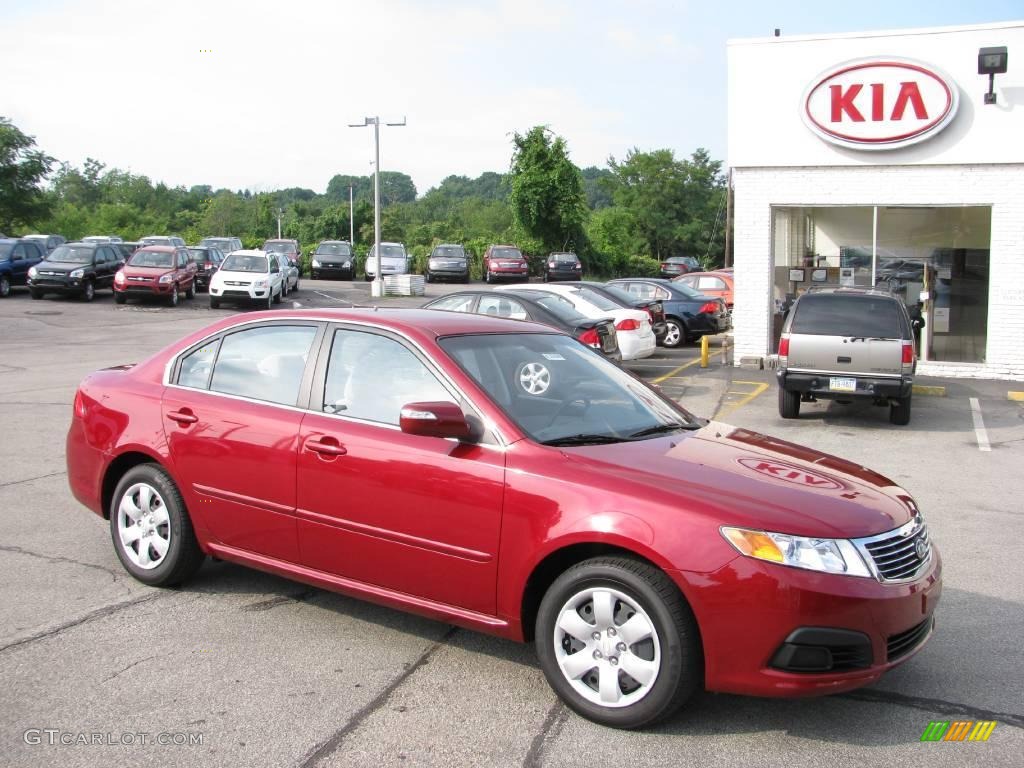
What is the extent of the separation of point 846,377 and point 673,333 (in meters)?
10.3

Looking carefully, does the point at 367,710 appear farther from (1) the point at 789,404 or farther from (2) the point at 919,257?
(2) the point at 919,257

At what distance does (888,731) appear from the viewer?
13.1ft

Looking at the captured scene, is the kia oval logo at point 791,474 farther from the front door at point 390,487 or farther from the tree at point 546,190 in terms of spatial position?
the tree at point 546,190

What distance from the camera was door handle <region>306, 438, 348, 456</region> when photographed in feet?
15.6

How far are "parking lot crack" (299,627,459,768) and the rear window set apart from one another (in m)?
8.58

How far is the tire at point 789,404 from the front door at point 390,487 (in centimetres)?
868

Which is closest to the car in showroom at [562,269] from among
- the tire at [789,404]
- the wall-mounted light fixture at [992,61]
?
the wall-mounted light fixture at [992,61]

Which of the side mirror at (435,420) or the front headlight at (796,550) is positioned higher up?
the side mirror at (435,420)

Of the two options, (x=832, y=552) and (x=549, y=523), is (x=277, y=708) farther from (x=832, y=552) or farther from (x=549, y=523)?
(x=832, y=552)

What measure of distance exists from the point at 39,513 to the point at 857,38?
14.9 m

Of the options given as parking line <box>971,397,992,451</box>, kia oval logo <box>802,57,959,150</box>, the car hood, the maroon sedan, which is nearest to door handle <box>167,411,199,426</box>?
the maroon sedan

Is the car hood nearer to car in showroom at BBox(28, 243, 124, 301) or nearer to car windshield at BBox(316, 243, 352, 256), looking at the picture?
car in showroom at BBox(28, 243, 124, 301)

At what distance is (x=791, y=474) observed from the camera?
14.5 ft

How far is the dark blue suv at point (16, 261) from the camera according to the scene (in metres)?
31.2
